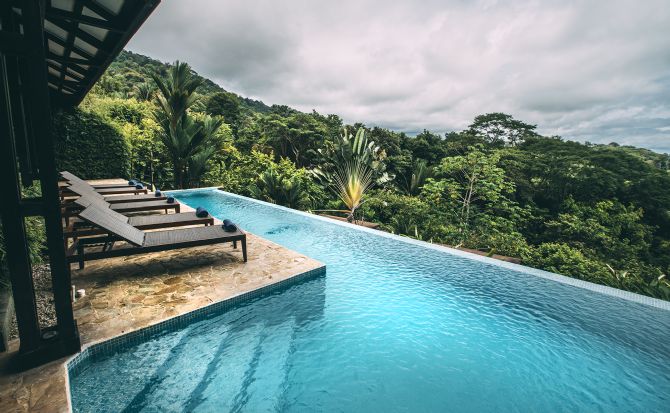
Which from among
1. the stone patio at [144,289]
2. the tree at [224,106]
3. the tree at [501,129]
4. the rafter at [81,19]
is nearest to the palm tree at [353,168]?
the stone patio at [144,289]

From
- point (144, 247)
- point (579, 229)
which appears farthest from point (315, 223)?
point (579, 229)

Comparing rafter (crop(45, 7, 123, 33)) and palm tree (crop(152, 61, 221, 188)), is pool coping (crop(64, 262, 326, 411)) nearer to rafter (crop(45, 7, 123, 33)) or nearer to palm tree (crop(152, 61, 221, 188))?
rafter (crop(45, 7, 123, 33))

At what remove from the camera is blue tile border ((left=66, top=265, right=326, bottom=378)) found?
2.70m

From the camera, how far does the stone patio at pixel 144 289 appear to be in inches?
88.7

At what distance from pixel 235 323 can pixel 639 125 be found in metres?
162

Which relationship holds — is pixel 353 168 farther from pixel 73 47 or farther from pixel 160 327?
pixel 160 327

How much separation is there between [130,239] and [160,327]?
1489 millimetres

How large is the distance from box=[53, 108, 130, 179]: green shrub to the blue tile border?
36.6 feet

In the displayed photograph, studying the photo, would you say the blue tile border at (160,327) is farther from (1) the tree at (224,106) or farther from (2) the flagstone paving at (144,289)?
(1) the tree at (224,106)

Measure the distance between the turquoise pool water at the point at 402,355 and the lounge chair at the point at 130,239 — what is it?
1372 millimetres

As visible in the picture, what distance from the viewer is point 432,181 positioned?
13.0 meters

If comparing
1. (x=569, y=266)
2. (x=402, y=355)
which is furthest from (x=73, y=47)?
(x=569, y=266)

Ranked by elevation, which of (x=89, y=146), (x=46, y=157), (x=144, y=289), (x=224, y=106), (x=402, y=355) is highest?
(x=224, y=106)

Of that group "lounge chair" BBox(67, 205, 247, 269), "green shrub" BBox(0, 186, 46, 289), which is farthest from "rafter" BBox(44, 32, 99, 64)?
"green shrub" BBox(0, 186, 46, 289)
